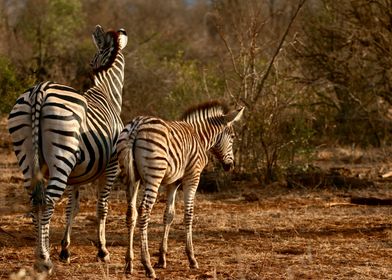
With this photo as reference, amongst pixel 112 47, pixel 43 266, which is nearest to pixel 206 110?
pixel 112 47

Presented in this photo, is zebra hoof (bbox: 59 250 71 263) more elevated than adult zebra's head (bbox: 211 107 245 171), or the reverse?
adult zebra's head (bbox: 211 107 245 171)

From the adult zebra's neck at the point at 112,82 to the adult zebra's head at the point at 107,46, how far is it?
0.28ft

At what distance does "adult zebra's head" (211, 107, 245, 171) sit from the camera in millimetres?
8523

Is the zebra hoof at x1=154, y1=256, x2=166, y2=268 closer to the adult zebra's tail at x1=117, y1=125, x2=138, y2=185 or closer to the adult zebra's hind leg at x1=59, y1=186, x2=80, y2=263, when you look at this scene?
the adult zebra's tail at x1=117, y1=125, x2=138, y2=185

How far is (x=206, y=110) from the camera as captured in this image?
8406mm

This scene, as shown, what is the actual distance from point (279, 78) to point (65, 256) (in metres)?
6.69

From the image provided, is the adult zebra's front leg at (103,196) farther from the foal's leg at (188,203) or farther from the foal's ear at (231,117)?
the foal's ear at (231,117)

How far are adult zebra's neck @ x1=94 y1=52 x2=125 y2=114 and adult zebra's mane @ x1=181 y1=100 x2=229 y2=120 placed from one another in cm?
87

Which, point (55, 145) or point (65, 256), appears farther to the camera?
point (65, 256)

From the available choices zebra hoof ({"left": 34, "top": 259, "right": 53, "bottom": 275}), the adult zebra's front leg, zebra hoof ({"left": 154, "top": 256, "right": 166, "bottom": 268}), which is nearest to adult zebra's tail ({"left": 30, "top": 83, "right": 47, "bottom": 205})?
zebra hoof ({"left": 34, "top": 259, "right": 53, "bottom": 275})

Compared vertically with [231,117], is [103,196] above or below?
below

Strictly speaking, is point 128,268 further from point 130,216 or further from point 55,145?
point 55,145

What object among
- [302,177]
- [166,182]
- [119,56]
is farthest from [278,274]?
[302,177]

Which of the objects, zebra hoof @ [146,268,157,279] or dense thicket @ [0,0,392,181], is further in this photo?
dense thicket @ [0,0,392,181]
